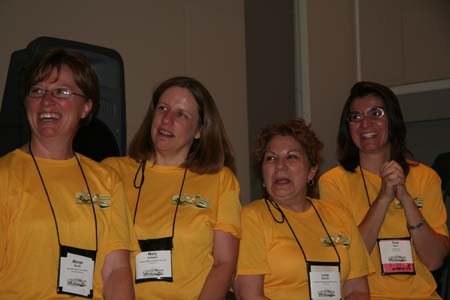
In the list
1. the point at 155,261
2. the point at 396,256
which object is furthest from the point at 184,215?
the point at 396,256

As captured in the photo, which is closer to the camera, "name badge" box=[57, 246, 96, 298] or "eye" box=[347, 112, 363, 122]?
"name badge" box=[57, 246, 96, 298]

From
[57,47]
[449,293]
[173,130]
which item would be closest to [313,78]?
[449,293]

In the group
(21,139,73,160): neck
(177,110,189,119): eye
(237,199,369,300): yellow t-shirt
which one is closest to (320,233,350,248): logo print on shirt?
(237,199,369,300): yellow t-shirt

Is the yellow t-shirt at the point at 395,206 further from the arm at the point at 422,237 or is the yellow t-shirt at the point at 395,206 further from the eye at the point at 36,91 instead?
the eye at the point at 36,91

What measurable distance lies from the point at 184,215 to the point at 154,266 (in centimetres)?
22

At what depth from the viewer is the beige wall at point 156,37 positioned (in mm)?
Answer: 3691

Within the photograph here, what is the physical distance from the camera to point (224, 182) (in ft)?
8.38

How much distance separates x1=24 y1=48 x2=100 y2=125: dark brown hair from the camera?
85.6 inches

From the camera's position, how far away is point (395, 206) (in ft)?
9.76

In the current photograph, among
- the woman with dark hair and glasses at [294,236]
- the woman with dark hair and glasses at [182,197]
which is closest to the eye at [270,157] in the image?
the woman with dark hair and glasses at [294,236]

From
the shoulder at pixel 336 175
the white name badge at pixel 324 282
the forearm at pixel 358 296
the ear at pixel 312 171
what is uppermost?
the ear at pixel 312 171

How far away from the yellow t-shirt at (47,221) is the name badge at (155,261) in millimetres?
79

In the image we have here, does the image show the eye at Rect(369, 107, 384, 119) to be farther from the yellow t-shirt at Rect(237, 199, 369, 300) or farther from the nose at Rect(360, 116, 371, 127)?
the yellow t-shirt at Rect(237, 199, 369, 300)

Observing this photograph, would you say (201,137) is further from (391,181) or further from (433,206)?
(433,206)
